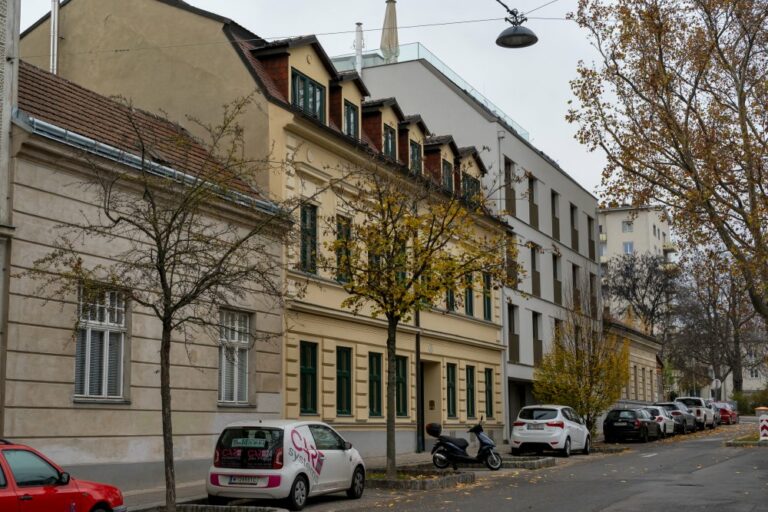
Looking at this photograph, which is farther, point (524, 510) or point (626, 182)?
point (626, 182)

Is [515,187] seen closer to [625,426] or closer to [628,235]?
[625,426]

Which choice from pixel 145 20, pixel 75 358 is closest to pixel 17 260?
pixel 75 358

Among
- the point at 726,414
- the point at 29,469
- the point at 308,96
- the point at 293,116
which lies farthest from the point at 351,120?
the point at 726,414

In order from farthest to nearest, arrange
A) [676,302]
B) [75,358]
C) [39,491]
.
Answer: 1. [676,302]
2. [75,358]
3. [39,491]

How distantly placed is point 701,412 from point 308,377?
118 feet

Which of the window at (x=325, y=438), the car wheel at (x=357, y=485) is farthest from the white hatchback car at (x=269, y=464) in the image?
the car wheel at (x=357, y=485)

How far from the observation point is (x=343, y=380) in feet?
86.4

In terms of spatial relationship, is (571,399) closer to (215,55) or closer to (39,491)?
(215,55)

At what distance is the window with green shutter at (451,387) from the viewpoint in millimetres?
33406

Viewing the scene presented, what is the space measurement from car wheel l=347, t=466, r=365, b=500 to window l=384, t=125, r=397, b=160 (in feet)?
45.0

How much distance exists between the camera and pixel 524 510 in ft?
49.7

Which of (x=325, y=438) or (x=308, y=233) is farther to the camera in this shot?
(x=308, y=233)

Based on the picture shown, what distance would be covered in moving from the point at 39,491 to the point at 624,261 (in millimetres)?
72688

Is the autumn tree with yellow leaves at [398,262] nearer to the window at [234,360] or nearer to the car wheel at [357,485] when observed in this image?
the car wheel at [357,485]
